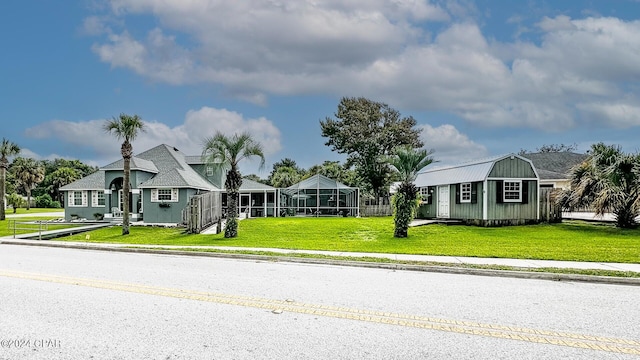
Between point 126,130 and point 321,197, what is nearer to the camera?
point 126,130

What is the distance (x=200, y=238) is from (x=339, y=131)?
32.0 metres

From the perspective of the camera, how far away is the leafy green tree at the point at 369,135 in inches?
1973

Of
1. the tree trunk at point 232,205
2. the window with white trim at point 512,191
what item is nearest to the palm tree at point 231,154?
the tree trunk at point 232,205

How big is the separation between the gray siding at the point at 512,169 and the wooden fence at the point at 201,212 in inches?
629

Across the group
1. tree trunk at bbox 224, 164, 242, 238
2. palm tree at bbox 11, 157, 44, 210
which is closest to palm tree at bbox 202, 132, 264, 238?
tree trunk at bbox 224, 164, 242, 238

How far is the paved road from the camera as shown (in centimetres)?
495

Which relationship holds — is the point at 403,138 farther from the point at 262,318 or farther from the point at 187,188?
the point at 262,318

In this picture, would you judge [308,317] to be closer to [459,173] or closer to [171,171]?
[459,173]

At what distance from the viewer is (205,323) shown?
5934mm

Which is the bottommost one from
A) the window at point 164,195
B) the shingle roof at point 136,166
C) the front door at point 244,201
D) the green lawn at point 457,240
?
the green lawn at point 457,240

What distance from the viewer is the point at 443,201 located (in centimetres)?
2866

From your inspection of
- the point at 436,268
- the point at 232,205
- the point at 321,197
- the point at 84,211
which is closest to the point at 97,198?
the point at 84,211

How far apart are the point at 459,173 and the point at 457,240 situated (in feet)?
32.8

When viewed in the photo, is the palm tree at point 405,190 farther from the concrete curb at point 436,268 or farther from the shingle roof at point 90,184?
the shingle roof at point 90,184
